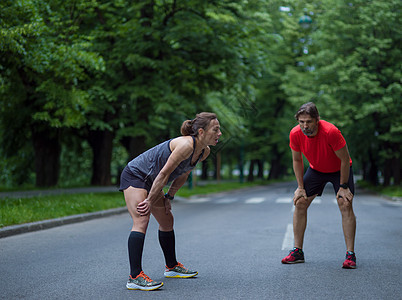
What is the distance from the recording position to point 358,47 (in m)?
23.7

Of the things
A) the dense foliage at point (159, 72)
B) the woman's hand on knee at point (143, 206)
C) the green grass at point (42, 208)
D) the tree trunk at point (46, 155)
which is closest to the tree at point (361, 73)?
the dense foliage at point (159, 72)

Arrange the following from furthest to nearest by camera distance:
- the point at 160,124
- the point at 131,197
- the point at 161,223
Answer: the point at 160,124
the point at 161,223
the point at 131,197

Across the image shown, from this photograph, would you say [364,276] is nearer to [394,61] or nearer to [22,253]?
[22,253]

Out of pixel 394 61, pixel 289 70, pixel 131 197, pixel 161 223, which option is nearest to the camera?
pixel 131 197

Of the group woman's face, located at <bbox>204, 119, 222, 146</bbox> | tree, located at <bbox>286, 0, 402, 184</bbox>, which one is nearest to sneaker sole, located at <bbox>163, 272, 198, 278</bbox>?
woman's face, located at <bbox>204, 119, 222, 146</bbox>

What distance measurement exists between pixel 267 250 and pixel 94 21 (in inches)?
526

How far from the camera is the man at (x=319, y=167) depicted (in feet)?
18.0

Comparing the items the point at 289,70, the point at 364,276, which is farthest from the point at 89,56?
the point at 289,70

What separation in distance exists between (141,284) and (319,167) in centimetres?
248

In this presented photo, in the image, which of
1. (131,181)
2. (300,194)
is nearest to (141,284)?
(131,181)

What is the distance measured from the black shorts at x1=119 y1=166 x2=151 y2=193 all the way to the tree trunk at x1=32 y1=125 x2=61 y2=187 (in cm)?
1783

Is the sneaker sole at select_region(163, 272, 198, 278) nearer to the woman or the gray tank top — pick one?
the woman

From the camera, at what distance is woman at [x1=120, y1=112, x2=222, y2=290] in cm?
459

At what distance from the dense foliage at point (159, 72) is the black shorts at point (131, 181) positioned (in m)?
1.32
